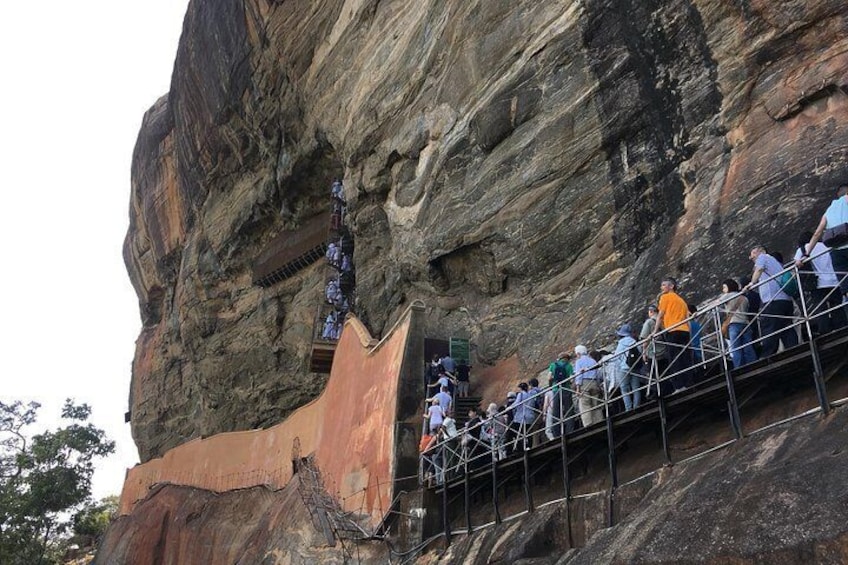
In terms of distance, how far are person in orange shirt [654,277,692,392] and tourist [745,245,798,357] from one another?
3.09 ft

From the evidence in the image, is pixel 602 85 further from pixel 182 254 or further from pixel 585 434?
pixel 182 254

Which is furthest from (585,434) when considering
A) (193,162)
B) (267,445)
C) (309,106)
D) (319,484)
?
(193,162)

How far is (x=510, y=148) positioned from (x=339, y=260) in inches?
443

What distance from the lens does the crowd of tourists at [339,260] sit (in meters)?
26.6

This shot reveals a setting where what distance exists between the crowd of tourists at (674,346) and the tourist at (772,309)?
0.03ft

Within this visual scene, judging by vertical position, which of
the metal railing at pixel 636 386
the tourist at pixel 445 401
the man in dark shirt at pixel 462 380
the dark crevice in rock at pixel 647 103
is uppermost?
the dark crevice in rock at pixel 647 103

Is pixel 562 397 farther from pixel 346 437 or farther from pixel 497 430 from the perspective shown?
pixel 346 437

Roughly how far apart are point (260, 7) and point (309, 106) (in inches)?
163

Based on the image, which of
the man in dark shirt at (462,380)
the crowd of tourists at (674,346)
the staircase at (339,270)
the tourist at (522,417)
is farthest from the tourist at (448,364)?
the staircase at (339,270)

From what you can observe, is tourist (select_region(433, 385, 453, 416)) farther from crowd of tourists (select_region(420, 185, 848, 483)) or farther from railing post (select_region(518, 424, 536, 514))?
railing post (select_region(518, 424, 536, 514))

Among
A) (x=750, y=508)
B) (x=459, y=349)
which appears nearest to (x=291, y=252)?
(x=459, y=349)

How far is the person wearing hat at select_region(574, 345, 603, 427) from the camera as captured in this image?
10.7m

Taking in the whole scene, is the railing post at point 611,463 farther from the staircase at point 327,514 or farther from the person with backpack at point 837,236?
the staircase at point 327,514

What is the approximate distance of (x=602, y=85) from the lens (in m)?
15.3
